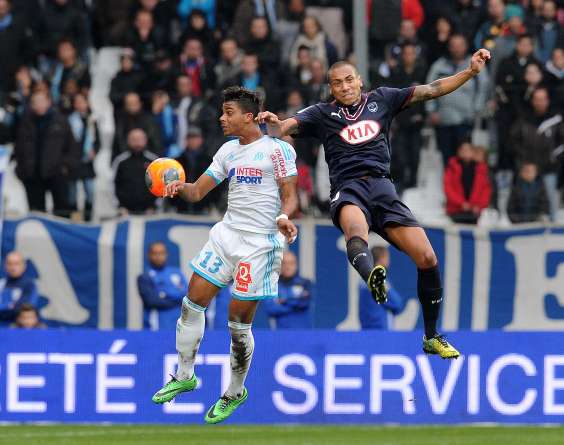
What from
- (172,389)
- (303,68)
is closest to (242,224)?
(172,389)

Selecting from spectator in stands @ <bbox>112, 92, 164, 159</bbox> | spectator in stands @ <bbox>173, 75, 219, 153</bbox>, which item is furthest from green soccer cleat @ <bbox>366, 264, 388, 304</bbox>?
spectator in stands @ <bbox>112, 92, 164, 159</bbox>

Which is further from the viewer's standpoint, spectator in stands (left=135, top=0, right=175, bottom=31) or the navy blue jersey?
spectator in stands (left=135, top=0, right=175, bottom=31)

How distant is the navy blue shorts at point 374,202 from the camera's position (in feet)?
40.3

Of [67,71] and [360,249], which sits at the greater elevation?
[67,71]

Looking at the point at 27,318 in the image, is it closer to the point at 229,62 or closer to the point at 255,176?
the point at 229,62

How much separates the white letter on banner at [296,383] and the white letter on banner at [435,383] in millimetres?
1115

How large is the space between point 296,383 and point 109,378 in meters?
1.91

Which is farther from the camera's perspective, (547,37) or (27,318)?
(547,37)

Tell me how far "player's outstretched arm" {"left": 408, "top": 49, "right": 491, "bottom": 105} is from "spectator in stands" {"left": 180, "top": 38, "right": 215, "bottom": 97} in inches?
300

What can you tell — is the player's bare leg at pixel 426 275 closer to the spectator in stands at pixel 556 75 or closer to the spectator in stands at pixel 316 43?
the spectator in stands at pixel 556 75

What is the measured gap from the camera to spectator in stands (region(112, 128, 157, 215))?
60.8 ft

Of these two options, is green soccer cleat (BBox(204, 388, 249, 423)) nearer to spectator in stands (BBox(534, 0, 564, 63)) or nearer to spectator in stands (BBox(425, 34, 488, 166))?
spectator in stands (BBox(425, 34, 488, 166))

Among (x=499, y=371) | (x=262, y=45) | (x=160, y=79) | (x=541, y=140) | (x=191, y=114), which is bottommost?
(x=499, y=371)

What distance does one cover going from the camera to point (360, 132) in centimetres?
1246
